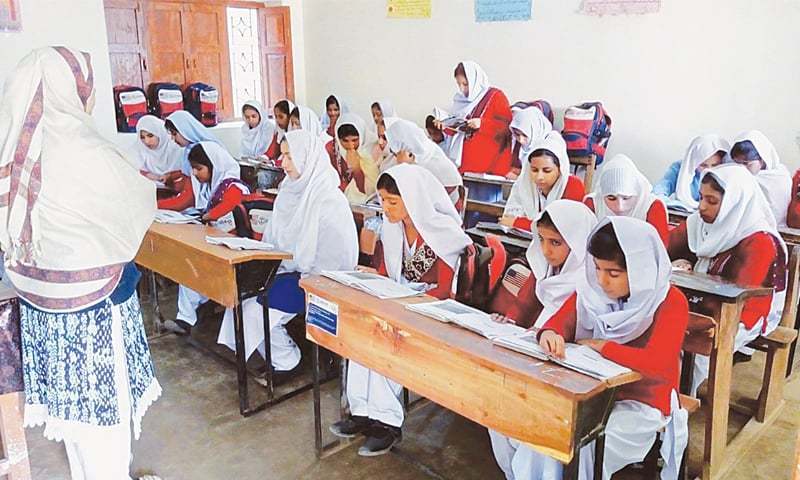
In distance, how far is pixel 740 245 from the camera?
2.90 meters

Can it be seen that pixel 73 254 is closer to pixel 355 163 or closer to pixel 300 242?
pixel 300 242

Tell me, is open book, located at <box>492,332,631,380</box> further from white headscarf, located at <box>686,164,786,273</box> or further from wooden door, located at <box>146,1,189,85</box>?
wooden door, located at <box>146,1,189,85</box>

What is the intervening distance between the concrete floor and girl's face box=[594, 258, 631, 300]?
35.9 inches

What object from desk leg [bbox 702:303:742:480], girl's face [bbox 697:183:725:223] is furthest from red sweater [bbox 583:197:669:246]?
desk leg [bbox 702:303:742:480]

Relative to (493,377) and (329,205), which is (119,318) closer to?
(493,377)

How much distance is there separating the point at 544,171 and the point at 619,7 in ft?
8.07

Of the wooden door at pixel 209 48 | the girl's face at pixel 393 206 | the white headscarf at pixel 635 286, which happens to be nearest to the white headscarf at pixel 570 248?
the white headscarf at pixel 635 286

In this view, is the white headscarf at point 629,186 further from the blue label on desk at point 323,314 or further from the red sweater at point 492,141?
the red sweater at point 492,141

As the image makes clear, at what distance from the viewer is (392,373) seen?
2.16 meters

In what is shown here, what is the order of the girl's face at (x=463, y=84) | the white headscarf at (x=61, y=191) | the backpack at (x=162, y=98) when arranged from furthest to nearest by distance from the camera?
the backpack at (x=162, y=98)
the girl's face at (x=463, y=84)
the white headscarf at (x=61, y=191)

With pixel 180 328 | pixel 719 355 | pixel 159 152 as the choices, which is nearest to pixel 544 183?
pixel 719 355

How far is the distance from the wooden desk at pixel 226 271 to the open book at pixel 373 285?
511 mm

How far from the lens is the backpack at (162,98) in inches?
258

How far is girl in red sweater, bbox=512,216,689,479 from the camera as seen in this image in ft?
6.37
